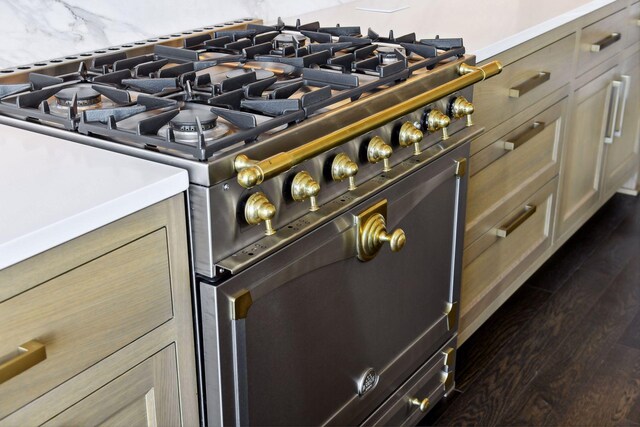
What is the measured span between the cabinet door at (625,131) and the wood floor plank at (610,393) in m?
0.93

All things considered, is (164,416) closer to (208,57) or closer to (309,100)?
(309,100)

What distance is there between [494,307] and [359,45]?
38.0 inches

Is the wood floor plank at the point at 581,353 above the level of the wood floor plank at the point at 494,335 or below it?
below

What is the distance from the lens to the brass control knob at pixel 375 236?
1.44 metres

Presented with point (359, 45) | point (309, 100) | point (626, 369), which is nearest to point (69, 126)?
point (309, 100)

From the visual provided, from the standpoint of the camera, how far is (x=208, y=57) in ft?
5.39

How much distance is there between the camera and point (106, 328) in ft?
3.49

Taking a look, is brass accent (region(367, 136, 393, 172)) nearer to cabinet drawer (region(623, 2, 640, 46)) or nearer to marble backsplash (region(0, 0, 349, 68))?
marble backsplash (region(0, 0, 349, 68))

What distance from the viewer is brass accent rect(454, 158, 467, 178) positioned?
174cm

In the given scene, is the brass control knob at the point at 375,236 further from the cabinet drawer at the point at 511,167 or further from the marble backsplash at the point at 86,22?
the marble backsplash at the point at 86,22

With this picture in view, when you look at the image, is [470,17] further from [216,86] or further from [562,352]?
[216,86]

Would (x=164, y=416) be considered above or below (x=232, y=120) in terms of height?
below

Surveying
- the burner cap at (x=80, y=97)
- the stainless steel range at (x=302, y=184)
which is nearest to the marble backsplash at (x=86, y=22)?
the stainless steel range at (x=302, y=184)

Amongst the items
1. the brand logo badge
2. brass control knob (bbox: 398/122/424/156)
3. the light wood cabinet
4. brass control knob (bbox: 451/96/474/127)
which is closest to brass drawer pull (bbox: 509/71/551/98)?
brass control knob (bbox: 451/96/474/127)
